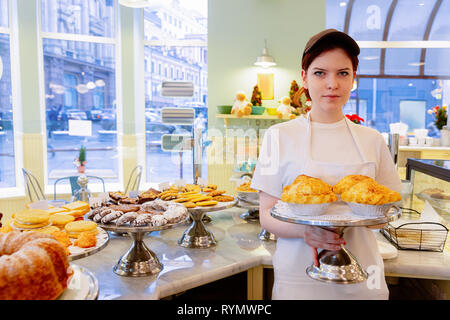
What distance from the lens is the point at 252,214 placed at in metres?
2.54

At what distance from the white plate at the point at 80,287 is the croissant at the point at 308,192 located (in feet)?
1.80

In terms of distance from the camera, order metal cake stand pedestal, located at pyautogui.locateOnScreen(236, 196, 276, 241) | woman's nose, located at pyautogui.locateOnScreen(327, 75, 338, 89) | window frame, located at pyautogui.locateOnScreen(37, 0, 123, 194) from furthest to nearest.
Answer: window frame, located at pyautogui.locateOnScreen(37, 0, 123, 194)
metal cake stand pedestal, located at pyautogui.locateOnScreen(236, 196, 276, 241)
woman's nose, located at pyautogui.locateOnScreen(327, 75, 338, 89)

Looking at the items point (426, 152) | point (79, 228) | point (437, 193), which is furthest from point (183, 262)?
point (426, 152)

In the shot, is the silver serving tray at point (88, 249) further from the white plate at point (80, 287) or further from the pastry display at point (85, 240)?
the white plate at point (80, 287)

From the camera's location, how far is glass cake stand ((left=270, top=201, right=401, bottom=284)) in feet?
3.43

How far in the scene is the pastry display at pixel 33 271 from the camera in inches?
35.3

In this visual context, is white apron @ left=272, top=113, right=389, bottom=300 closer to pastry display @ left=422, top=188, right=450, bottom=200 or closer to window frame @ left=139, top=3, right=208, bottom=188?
pastry display @ left=422, top=188, right=450, bottom=200

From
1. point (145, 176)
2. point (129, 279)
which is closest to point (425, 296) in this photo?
point (129, 279)

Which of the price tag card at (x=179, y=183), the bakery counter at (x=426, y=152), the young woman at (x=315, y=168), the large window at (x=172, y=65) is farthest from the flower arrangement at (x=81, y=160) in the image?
the young woman at (x=315, y=168)

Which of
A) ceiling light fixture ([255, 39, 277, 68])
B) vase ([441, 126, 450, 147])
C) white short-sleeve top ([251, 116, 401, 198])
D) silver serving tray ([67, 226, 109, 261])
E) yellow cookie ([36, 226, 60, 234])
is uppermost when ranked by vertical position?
ceiling light fixture ([255, 39, 277, 68])

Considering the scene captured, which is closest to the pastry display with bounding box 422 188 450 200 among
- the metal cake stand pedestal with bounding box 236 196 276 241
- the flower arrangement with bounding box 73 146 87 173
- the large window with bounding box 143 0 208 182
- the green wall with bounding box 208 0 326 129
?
the metal cake stand pedestal with bounding box 236 196 276 241

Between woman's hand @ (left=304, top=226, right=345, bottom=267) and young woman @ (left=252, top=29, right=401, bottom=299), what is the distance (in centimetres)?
5

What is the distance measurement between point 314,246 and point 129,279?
2.45 feet

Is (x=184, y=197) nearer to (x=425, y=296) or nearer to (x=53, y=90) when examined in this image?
(x=425, y=296)
